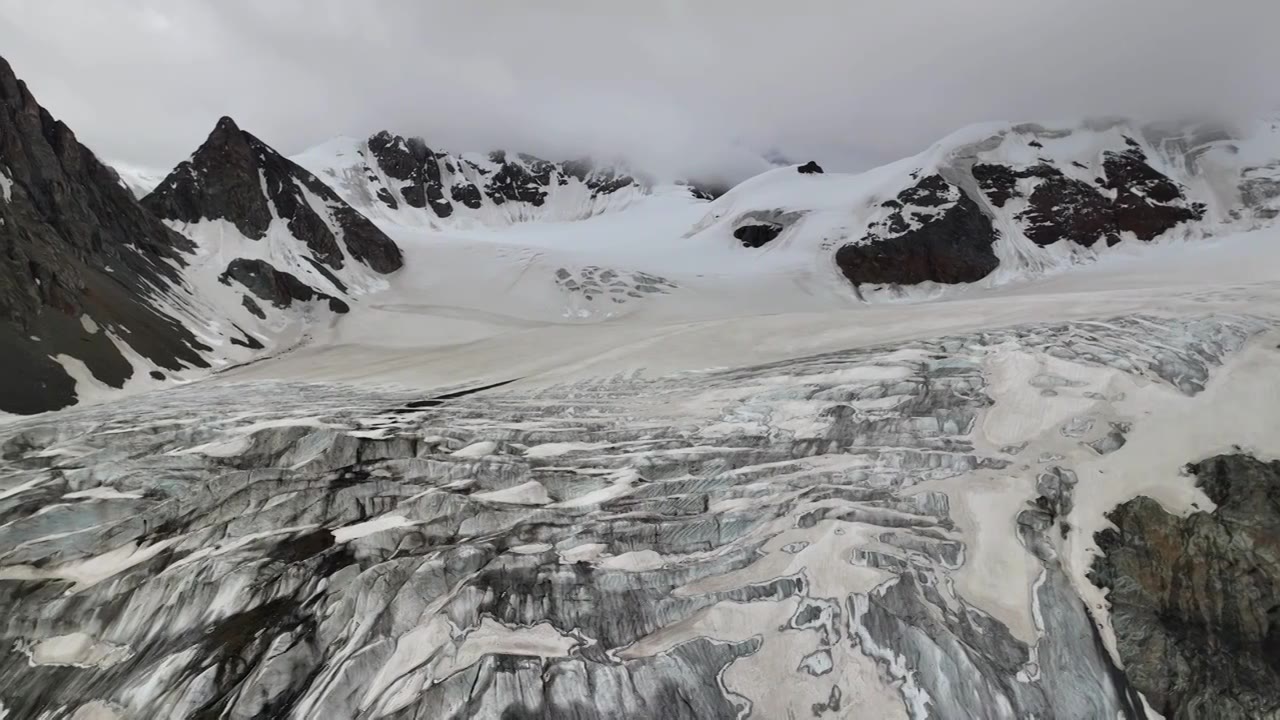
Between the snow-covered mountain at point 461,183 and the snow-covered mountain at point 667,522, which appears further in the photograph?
the snow-covered mountain at point 461,183

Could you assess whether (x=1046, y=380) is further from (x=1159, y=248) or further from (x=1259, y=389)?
(x=1159, y=248)

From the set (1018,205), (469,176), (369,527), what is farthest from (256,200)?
(469,176)

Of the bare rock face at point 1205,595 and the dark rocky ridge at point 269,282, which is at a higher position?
the dark rocky ridge at point 269,282

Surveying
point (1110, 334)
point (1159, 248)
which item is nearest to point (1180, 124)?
point (1159, 248)

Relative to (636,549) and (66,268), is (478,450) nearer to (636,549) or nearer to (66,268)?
(636,549)

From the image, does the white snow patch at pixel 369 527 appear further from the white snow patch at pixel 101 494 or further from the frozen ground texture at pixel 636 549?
the white snow patch at pixel 101 494

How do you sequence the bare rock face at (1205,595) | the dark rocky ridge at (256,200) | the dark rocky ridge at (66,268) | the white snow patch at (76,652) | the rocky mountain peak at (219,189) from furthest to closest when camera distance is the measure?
1. the dark rocky ridge at (256,200)
2. the rocky mountain peak at (219,189)
3. the dark rocky ridge at (66,268)
4. the white snow patch at (76,652)
5. the bare rock face at (1205,595)

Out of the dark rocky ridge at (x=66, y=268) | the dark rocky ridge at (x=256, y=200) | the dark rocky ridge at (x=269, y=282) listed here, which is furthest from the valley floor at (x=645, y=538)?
the dark rocky ridge at (x=256, y=200)
